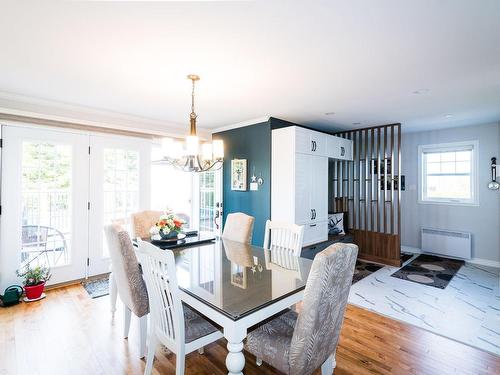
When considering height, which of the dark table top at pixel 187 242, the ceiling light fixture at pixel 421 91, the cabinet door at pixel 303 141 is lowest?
the dark table top at pixel 187 242

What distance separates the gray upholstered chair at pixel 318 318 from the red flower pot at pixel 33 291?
10.1ft

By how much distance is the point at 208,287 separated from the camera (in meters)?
1.72

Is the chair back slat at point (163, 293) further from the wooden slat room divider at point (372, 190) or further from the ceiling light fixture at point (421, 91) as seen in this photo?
the wooden slat room divider at point (372, 190)

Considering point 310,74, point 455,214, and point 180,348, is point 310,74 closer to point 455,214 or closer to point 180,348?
point 180,348

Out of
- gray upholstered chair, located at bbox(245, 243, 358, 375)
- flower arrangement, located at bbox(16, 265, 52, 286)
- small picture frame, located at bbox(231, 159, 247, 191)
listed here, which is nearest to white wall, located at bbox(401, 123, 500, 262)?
small picture frame, located at bbox(231, 159, 247, 191)

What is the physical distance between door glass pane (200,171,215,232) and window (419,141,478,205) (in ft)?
14.0

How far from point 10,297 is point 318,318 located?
11.9 feet

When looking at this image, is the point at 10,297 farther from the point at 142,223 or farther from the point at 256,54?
the point at 256,54

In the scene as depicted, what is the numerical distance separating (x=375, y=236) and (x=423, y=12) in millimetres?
4052

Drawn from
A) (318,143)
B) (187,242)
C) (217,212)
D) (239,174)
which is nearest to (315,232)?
(318,143)

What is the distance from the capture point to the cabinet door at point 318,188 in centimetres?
432

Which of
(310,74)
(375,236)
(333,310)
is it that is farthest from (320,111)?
(333,310)

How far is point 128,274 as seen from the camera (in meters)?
2.00

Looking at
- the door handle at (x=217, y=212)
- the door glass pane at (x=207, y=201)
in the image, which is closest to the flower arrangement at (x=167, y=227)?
the door handle at (x=217, y=212)
